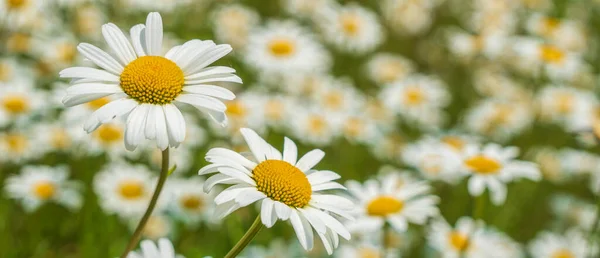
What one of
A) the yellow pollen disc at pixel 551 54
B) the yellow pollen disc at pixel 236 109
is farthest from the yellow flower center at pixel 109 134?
the yellow pollen disc at pixel 551 54

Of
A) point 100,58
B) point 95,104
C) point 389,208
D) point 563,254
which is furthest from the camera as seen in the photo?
point 563,254

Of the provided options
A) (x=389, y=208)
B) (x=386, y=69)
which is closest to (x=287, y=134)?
(x=386, y=69)

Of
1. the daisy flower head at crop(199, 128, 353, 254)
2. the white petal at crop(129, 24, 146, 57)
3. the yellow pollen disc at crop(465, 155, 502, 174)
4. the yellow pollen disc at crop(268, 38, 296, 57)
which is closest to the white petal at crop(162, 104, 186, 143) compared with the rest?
the daisy flower head at crop(199, 128, 353, 254)

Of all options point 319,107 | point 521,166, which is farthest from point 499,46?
point 521,166

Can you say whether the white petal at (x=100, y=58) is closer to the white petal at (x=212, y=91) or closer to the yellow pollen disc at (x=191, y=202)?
the white petal at (x=212, y=91)

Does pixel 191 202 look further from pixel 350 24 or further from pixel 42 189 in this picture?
pixel 350 24

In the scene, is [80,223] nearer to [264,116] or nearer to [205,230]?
[205,230]
